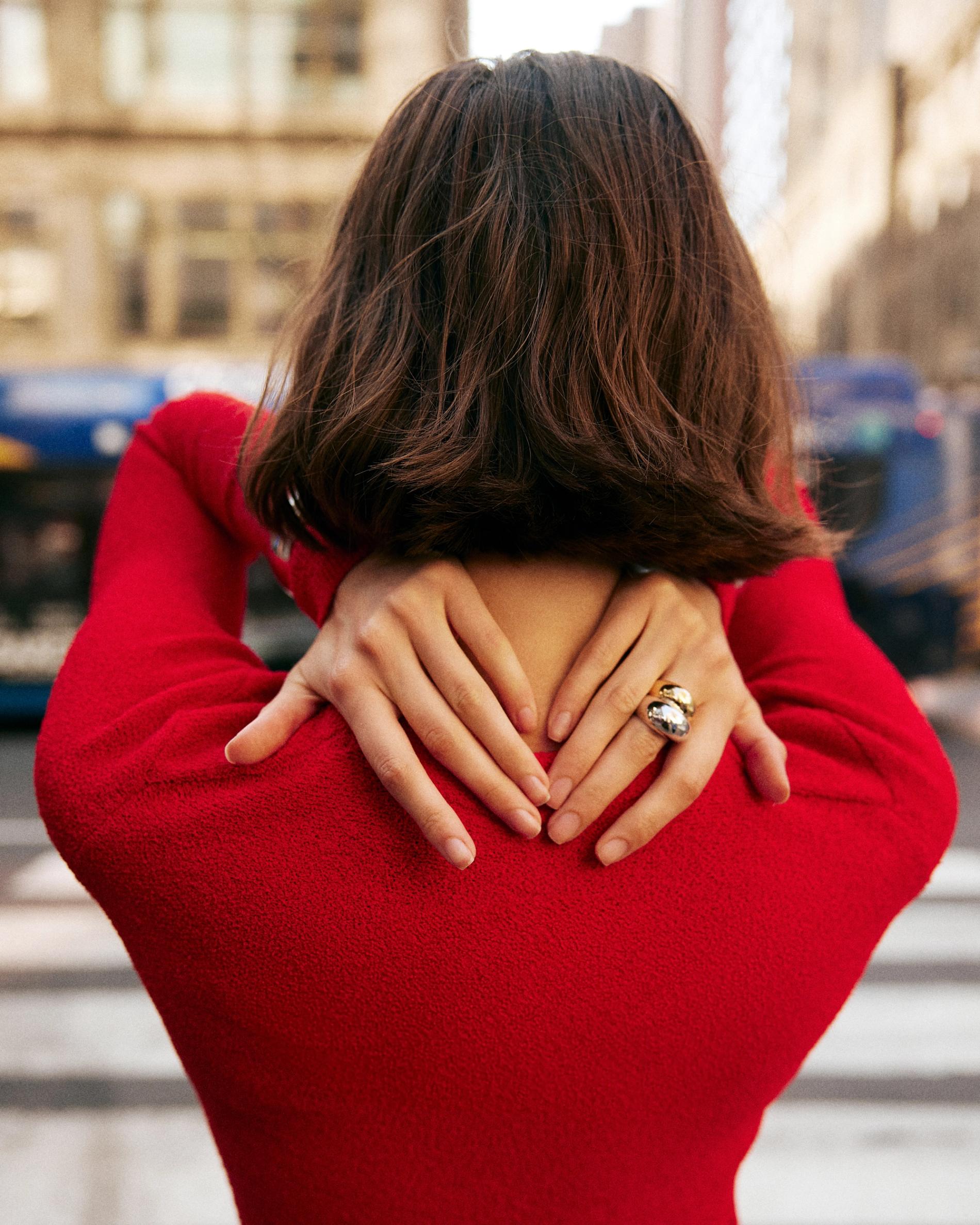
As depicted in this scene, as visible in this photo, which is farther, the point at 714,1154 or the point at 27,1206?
the point at 27,1206

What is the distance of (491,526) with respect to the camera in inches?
34.7

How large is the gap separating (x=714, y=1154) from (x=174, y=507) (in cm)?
81

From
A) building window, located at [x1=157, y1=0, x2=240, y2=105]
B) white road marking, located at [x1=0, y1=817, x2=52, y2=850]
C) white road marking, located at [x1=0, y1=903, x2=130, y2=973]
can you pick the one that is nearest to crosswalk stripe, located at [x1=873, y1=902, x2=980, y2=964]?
white road marking, located at [x1=0, y1=903, x2=130, y2=973]

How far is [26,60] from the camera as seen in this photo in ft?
60.4

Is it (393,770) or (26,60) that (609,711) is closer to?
(393,770)

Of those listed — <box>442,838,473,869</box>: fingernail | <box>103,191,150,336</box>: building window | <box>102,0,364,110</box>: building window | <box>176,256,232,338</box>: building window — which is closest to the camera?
<box>442,838,473,869</box>: fingernail

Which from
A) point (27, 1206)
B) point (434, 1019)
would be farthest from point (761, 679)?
point (27, 1206)

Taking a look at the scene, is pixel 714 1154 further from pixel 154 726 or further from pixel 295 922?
pixel 154 726

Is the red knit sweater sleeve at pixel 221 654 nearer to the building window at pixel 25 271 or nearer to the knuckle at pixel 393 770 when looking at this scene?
the knuckle at pixel 393 770

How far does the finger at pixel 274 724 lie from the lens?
823mm

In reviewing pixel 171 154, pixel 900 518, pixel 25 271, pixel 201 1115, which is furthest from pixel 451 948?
pixel 171 154

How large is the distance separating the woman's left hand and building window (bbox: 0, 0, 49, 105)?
21.1 m

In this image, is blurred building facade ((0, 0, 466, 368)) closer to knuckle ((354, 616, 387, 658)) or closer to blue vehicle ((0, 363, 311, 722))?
blue vehicle ((0, 363, 311, 722))

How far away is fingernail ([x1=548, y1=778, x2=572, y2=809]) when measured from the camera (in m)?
0.84
